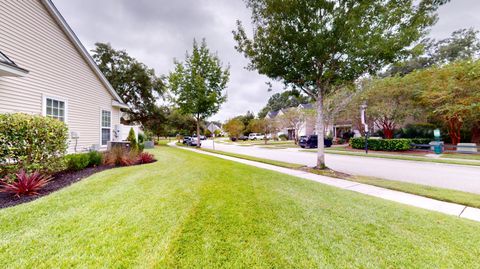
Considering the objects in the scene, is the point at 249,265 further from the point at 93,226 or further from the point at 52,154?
the point at 52,154

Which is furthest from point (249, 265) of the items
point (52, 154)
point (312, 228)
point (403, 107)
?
point (403, 107)

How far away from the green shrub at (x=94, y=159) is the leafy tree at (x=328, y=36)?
25.0 ft

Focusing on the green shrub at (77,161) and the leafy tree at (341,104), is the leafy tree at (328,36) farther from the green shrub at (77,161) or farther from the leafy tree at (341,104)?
the leafy tree at (341,104)

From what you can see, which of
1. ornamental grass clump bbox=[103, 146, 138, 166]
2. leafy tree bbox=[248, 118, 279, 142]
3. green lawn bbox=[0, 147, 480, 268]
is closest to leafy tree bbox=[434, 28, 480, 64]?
leafy tree bbox=[248, 118, 279, 142]

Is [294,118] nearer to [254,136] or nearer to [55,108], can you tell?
[254,136]

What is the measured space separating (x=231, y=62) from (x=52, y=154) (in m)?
17.8

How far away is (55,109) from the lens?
24.9 feet

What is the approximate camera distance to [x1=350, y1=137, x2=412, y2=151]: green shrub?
15.5 m

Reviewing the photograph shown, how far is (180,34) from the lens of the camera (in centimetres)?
1201

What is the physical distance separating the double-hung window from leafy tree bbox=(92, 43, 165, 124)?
15.1 m

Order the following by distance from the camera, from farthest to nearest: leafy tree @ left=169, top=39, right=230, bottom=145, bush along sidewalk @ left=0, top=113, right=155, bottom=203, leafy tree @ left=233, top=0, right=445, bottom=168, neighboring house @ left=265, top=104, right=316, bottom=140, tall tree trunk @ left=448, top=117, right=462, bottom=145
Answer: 1. neighboring house @ left=265, top=104, right=316, bottom=140
2. leafy tree @ left=169, top=39, right=230, bottom=145
3. tall tree trunk @ left=448, top=117, right=462, bottom=145
4. leafy tree @ left=233, top=0, right=445, bottom=168
5. bush along sidewalk @ left=0, top=113, right=155, bottom=203

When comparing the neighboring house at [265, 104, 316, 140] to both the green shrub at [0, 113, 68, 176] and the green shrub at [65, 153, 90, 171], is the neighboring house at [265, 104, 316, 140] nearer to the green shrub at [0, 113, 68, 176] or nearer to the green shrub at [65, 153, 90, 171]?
the green shrub at [65, 153, 90, 171]

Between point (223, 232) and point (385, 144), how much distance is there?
19265 mm

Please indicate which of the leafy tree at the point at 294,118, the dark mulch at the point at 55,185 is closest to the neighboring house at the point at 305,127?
the leafy tree at the point at 294,118
